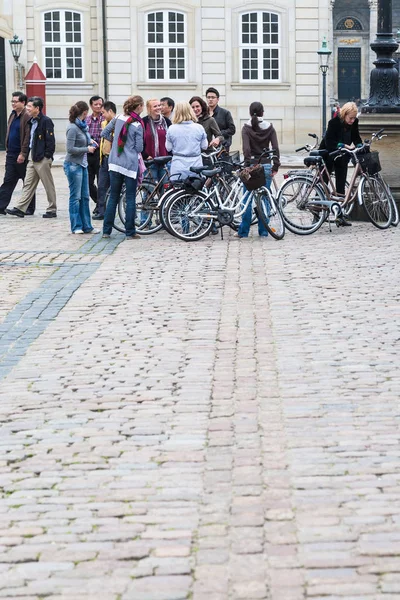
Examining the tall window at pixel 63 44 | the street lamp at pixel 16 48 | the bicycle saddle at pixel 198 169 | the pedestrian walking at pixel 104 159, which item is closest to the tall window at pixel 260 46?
the tall window at pixel 63 44

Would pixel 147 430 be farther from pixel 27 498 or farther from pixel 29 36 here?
pixel 29 36

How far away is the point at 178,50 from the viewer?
38281 mm

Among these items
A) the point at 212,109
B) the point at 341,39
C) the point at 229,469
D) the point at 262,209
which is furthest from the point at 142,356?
the point at 341,39

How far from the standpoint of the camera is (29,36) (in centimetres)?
3819

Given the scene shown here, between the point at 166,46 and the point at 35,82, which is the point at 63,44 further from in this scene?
the point at 35,82

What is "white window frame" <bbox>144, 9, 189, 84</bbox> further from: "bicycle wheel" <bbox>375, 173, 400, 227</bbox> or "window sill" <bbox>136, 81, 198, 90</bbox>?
"bicycle wheel" <bbox>375, 173, 400, 227</bbox>

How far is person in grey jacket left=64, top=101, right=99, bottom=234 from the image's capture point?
1591 centimetres

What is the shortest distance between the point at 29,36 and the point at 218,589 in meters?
35.3

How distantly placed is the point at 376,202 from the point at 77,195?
12.1 ft

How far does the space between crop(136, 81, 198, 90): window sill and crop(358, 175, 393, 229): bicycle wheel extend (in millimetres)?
22644

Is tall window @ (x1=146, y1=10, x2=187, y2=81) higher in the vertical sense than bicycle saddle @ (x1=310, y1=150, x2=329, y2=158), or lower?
higher

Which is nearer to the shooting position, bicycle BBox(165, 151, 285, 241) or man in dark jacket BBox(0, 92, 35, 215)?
bicycle BBox(165, 151, 285, 241)

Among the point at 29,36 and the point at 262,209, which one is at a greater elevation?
the point at 29,36

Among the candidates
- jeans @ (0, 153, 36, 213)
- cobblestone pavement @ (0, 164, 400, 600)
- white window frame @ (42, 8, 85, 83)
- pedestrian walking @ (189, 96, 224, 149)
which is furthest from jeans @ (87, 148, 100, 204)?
white window frame @ (42, 8, 85, 83)
